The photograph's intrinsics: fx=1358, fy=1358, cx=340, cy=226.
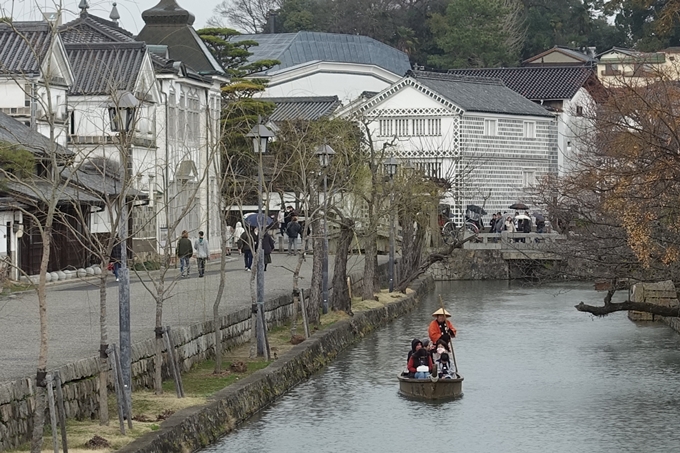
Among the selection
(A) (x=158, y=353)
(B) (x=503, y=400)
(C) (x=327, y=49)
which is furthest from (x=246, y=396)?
(C) (x=327, y=49)

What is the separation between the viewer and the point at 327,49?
93.9 meters

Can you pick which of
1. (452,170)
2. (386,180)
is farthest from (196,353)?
(452,170)

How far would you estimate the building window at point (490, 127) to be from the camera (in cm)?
7550

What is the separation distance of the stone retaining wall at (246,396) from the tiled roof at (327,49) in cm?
5723

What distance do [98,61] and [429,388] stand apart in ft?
77.6

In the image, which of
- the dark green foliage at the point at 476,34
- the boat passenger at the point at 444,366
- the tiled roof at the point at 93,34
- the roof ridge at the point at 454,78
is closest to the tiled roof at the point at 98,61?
the tiled roof at the point at 93,34

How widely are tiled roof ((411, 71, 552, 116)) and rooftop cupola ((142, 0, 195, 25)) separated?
2067 cm

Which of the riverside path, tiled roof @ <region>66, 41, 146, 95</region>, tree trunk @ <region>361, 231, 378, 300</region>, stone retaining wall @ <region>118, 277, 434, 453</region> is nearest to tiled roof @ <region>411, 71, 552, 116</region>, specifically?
tiled roof @ <region>66, 41, 146, 95</region>

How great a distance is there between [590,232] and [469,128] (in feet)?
121

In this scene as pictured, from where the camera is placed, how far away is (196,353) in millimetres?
24469

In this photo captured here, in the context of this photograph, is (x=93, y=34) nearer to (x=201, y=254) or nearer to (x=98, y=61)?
(x=98, y=61)

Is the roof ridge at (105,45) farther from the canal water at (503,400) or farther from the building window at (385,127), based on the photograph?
the building window at (385,127)

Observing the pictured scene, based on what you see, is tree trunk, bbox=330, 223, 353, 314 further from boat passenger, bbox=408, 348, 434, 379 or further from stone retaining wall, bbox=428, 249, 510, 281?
stone retaining wall, bbox=428, 249, 510, 281

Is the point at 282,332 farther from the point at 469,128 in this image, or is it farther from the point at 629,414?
the point at 469,128
